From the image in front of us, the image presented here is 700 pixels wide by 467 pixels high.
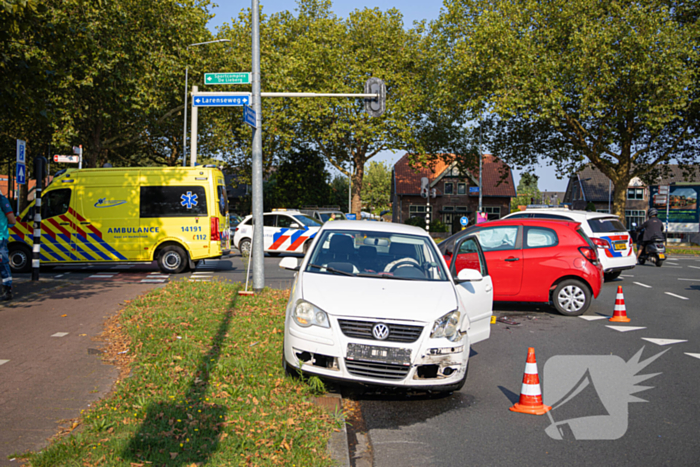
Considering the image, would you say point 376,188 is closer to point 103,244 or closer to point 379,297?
point 103,244

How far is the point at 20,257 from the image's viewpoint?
1488 cm

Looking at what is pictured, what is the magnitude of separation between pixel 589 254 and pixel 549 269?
2.40 ft

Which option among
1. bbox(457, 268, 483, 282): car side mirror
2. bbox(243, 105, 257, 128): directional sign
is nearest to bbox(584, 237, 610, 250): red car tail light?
bbox(243, 105, 257, 128): directional sign

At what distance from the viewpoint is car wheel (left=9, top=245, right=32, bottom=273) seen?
48.6 ft

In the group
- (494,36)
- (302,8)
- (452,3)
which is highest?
(302,8)

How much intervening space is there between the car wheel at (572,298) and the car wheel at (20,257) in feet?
41.3

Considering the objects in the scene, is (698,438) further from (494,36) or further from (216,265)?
(494,36)

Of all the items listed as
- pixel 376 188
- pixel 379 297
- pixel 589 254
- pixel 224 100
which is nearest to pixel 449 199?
pixel 376 188

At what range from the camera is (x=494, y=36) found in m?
30.0

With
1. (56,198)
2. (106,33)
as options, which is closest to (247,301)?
(56,198)

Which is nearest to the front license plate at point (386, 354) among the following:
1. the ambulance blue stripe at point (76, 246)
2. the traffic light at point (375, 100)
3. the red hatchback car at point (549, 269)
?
the red hatchback car at point (549, 269)

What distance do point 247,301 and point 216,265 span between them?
866 centimetres

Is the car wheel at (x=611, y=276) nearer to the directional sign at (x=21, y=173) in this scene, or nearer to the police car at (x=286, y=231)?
the police car at (x=286, y=231)

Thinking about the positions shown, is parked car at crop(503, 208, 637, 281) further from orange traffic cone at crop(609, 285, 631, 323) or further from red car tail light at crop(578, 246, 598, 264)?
orange traffic cone at crop(609, 285, 631, 323)
